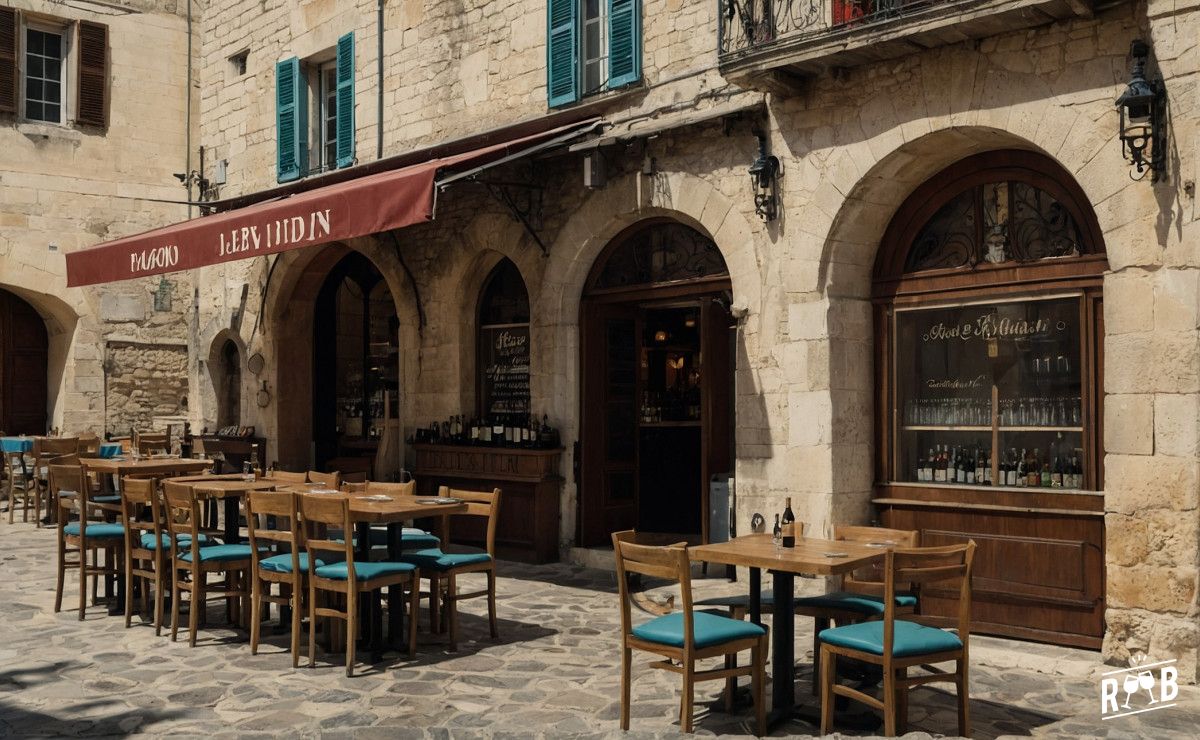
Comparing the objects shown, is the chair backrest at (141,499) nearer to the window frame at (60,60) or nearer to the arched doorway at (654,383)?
the arched doorway at (654,383)

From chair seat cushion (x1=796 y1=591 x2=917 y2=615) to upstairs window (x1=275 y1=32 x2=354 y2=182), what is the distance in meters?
8.89

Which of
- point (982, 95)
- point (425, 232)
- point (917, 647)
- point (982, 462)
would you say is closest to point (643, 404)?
point (425, 232)

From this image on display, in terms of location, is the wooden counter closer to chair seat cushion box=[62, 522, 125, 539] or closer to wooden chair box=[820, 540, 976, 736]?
chair seat cushion box=[62, 522, 125, 539]

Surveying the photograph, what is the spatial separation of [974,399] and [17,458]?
1221 cm

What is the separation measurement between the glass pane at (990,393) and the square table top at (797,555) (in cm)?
202

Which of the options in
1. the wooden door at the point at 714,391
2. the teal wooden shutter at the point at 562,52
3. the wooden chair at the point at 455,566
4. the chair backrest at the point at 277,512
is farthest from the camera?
the teal wooden shutter at the point at 562,52

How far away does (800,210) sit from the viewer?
8.11m

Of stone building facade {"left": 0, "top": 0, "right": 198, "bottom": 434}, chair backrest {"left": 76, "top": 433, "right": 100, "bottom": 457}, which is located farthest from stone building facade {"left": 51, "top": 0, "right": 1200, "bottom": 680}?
stone building facade {"left": 0, "top": 0, "right": 198, "bottom": 434}

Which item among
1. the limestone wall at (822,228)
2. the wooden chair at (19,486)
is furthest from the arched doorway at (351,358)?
the wooden chair at (19,486)

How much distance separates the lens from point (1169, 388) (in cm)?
608

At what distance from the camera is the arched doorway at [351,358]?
13922 millimetres

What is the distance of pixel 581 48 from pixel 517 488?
390 centimetres

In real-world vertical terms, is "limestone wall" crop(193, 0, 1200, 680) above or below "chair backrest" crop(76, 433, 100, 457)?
above

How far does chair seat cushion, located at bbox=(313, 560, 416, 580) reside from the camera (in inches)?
247
